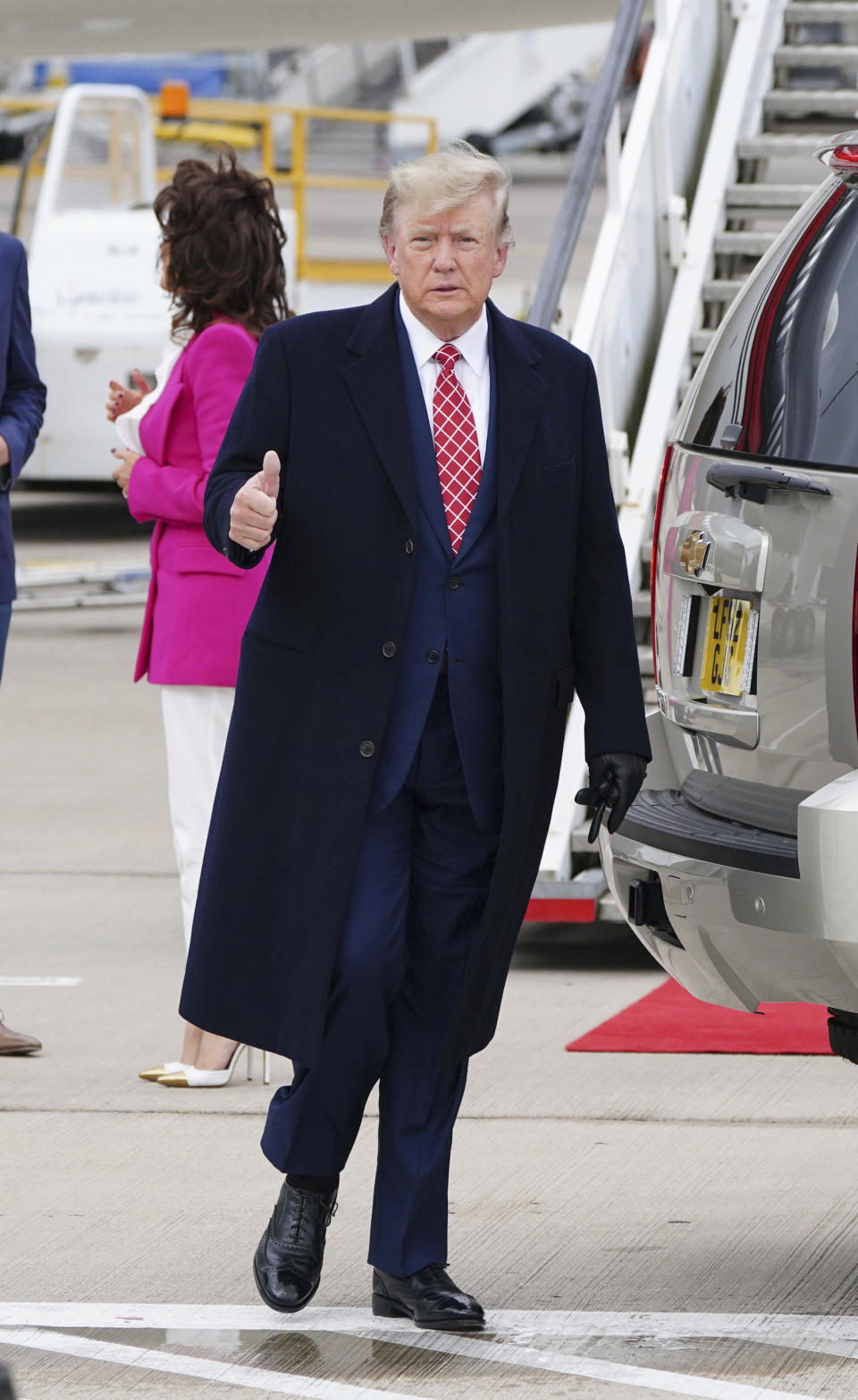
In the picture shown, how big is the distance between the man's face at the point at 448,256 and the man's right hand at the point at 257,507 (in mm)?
389

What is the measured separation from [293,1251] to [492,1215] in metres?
0.72

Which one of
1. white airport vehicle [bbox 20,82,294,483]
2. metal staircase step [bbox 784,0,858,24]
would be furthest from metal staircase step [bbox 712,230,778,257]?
white airport vehicle [bbox 20,82,294,483]

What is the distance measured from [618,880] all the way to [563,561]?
62cm

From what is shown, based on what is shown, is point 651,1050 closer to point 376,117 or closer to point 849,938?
point 849,938

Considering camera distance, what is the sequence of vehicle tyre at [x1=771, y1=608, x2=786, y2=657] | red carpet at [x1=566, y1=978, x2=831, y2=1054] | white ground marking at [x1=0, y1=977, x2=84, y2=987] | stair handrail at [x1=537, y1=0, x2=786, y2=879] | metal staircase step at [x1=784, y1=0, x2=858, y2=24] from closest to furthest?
1. vehicle tyre at [x1=771, y1=608, x2=786, y2=657]
2. red carpet at [x1=566, y1=978, x2=831, y2=1054]
3. white ground marking at [x1=0, y1=977, x2=84, y2=987]
4. stair handrail at [x1=537, y1=0, x2=786, y2=879]
5. metal staircase step at [x1=784, y1=0, x2=858, y2=24]

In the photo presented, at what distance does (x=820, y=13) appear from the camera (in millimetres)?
9781

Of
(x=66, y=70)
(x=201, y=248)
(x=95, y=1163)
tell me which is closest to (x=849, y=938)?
(x=95, y=1163)

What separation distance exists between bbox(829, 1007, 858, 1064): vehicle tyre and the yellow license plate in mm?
565

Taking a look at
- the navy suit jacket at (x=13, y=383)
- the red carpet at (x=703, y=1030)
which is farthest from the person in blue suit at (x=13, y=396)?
the red carpet at (x=703, y=1030)

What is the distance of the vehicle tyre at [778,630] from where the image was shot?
3.77 m

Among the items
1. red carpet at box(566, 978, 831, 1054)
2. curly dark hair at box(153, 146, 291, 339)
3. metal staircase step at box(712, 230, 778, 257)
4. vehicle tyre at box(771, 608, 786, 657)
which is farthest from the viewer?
metal staircase step at box(712, 230, 778, 257)

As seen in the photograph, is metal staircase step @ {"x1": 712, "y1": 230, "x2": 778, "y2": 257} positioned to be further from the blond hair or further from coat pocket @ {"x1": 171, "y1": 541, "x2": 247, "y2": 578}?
the blond hair

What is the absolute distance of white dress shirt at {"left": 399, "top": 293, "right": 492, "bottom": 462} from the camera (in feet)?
13.0

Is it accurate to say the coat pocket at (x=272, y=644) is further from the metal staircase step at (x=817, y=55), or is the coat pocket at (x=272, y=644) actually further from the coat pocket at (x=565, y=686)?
the metal staircase step at (x=817, y=55)
